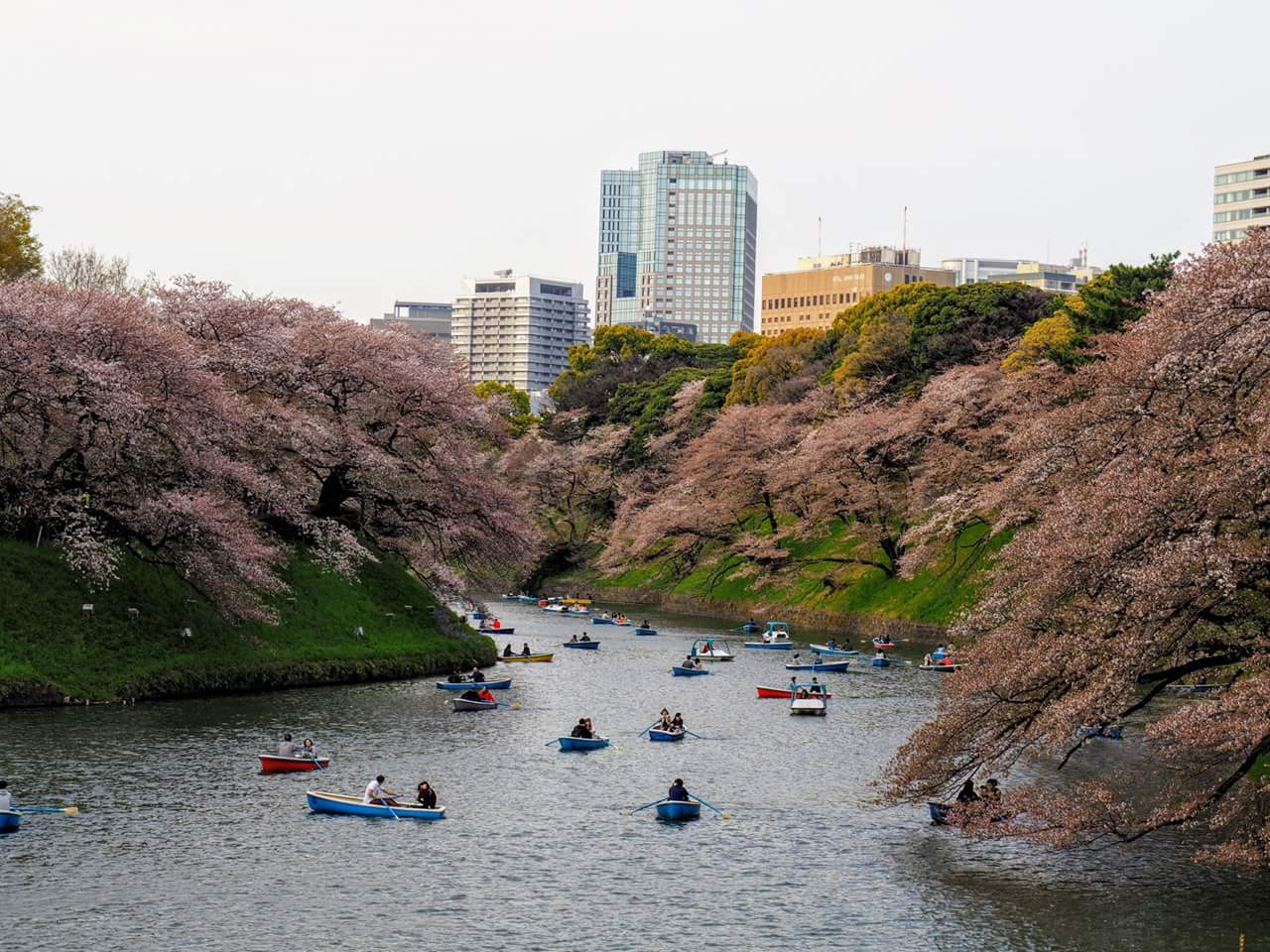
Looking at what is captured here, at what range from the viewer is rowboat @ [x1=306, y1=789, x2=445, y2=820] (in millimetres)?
35906

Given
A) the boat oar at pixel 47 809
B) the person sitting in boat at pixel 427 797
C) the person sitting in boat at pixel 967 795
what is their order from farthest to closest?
the person sitting in boat at pixel 427 797 → the person sitting in boat at pixel 967 795 → the boat oar at pixel 47 809

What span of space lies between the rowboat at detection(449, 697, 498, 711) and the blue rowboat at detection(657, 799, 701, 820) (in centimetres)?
1816

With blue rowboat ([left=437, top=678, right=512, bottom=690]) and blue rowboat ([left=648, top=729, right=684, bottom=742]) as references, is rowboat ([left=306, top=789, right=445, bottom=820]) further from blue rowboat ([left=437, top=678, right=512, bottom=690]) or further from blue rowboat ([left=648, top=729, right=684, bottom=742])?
blue rowboat ([left=437, top=678, right=512, bottom=690])

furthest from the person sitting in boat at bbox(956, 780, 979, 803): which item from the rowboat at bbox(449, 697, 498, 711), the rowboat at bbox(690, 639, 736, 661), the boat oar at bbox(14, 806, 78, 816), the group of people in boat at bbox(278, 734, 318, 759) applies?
the rowboat at bbox(690, 639, 736, 661)

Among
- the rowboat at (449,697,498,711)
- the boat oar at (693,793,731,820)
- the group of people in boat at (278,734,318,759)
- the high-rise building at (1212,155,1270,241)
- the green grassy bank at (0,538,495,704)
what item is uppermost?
the high-rise building at (1212,155,1270,241)

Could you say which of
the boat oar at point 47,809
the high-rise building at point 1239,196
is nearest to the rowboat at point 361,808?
the boat oar at point 47,809

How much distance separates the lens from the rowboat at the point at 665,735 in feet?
161

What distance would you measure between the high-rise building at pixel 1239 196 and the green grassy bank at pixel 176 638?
130 m

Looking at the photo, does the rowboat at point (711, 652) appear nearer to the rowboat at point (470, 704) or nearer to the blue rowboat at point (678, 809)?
the rowboat at point (470, 704)

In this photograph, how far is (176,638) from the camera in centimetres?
5303

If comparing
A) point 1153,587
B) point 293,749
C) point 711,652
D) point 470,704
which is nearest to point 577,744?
point 470,704

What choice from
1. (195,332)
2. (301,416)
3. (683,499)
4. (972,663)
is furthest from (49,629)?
(683,499)

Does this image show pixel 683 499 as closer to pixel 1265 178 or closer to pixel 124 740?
pixel 124 740

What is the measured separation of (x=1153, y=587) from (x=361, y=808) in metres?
19.5
